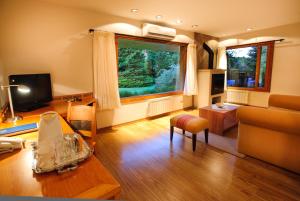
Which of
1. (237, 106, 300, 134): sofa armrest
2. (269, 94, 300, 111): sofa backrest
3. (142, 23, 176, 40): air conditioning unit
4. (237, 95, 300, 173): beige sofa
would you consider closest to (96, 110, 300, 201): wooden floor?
(237, 95, 300, 173): beige sofa

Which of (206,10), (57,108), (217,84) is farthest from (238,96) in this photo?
(57,108)

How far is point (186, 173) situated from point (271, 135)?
121 cm

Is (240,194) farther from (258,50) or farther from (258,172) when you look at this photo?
(258,50)

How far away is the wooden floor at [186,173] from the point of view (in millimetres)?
1871

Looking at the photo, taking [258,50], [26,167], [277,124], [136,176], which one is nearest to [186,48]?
[258,50]

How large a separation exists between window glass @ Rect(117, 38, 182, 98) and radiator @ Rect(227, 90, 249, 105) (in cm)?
186

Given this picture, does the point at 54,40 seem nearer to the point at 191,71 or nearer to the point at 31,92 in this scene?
the point at 31,92

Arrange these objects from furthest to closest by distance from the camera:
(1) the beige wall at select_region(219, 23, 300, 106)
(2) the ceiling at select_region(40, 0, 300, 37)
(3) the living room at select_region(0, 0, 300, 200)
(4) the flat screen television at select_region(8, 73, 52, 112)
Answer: (1) the beige wall at select_region(219, 23, 300, 106) → (2) the ceiling at select_region(40, 0, 300, 37) → (4) the flat screen television at select_region(8, 73, 52, 112) → (3) the living room at select_region(0, 0, 300, 200)

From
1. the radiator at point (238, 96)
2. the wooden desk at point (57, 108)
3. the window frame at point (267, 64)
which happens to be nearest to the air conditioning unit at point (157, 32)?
the wooden desk at point (57, 108)

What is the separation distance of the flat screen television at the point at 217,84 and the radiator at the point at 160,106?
55.4 inches

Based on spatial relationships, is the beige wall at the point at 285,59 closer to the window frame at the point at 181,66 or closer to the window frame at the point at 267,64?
the window frame at the point at 267,64

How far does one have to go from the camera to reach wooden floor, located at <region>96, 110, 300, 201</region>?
6.14 ft

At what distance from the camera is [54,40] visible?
2941 millimetres

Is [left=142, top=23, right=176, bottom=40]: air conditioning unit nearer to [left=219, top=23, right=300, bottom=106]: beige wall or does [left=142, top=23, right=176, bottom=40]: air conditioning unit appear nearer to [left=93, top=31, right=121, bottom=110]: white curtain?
[left=93, top=31, right=121, bottom=110]: white curtain
